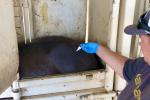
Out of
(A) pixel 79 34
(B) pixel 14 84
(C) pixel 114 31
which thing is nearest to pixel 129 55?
(C) pixel 114 31

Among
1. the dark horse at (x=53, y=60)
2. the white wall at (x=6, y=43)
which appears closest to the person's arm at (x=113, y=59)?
the dark horse at (x=53, y=60)

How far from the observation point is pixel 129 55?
54.7 inches

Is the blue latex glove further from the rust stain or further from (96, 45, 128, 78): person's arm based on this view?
the rust stain

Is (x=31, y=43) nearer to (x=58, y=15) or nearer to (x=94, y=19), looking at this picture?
(x=58, y=15)

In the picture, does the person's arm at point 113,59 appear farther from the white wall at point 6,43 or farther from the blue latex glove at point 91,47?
the white wall at point 6,43

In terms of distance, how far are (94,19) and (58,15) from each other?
0.24m

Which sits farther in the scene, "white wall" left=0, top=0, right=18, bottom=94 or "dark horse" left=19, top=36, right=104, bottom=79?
"dark horse" left=19, top=36, right=104, bottom=79

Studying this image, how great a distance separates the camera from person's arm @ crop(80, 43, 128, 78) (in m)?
1.22

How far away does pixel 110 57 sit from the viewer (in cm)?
127

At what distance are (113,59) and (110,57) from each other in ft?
0.07

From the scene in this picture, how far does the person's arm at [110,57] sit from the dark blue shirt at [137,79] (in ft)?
0.19

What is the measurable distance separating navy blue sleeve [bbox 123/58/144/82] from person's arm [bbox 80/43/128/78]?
42mm

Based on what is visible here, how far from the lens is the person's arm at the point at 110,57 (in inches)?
47.8

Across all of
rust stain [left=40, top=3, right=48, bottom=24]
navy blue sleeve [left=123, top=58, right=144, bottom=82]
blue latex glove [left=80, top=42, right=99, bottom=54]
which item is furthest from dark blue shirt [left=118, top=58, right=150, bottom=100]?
rust stain [left=40, top=3, right=48, bottom=24]
